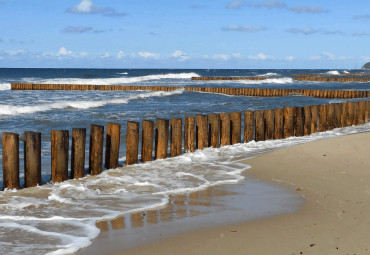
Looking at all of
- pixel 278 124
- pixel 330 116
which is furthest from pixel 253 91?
pixel 278 124

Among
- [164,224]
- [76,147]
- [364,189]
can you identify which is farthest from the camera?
[76,147]

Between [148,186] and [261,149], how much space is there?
12.2 ft

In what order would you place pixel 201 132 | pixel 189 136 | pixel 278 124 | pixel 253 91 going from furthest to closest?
pixel 253 91 < pixel 278 124 < pixel 201 132 < pixel 189 136

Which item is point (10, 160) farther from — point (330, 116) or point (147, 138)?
point (330, 116)

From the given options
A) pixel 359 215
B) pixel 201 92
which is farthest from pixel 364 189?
pixel 201 92

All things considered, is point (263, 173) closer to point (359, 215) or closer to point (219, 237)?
point (359, 215)

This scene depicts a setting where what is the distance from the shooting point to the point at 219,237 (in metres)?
4.17

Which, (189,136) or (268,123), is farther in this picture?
(268,123)

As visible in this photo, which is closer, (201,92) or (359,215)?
(359,215)

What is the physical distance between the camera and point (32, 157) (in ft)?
20.6

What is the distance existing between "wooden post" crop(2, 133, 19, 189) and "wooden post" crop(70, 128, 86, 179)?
89 centimetres

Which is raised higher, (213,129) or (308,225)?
(213,129)

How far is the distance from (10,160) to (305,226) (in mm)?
3652

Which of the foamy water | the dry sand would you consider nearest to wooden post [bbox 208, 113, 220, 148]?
the foamy water
